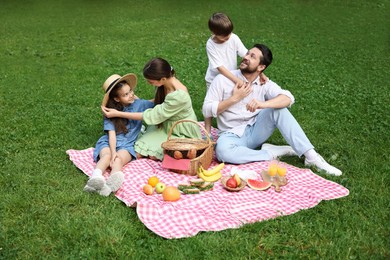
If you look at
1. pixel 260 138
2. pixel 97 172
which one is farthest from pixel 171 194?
pixel 260 138

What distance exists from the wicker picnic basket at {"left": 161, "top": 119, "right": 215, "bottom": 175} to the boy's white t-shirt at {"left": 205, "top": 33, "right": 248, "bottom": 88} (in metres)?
1.33

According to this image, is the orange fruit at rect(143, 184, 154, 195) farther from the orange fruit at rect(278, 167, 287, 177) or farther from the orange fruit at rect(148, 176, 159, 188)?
the orange fruit at rect(278, 167, 287, 177)

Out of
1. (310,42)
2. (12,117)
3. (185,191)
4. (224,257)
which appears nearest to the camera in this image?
(224,257)

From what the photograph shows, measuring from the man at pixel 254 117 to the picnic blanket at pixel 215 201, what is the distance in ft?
0.68

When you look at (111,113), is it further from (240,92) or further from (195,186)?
(240,92)

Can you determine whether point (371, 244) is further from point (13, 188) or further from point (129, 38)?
point (129, 38)

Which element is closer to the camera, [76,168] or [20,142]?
[76,168]

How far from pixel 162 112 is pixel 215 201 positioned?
4.40ft

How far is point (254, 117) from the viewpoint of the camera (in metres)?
6.19

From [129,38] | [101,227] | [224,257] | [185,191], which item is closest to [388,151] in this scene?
[185,191]

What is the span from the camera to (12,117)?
24.7 ft

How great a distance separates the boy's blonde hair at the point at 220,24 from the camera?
6461 millimetres

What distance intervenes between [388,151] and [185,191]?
2.63m

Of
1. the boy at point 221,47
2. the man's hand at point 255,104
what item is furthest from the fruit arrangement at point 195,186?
the boy at point 221,47
